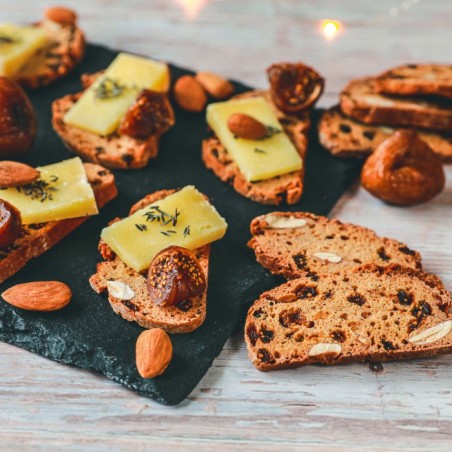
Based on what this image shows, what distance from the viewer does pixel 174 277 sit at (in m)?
3.16

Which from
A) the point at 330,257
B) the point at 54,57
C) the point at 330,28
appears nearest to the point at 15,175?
the point at 54,57

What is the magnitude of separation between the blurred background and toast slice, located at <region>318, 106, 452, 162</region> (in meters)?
0.60

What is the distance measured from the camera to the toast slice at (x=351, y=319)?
10.3 ft

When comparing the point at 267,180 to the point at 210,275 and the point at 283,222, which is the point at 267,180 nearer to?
the point at 283,222

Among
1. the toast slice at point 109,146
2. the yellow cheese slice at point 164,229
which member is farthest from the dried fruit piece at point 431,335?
the toast slice at point 109,146

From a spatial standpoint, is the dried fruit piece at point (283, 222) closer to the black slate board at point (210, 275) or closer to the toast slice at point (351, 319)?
the black slate board at point (210, 275)

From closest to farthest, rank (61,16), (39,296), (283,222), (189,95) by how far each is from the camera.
Result: 1. (39,296)
2. (283,222)
3. (189,95)
4. (61,16)

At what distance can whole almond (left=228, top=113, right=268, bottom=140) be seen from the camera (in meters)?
3.94

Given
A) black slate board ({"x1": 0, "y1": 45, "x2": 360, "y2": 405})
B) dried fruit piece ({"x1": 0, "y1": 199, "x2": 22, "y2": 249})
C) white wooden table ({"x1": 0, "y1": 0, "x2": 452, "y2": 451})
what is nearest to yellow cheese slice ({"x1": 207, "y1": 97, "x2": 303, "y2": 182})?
black slate board ({"x1": 0, "y1": 45, "x2": 360, "y2": 405})

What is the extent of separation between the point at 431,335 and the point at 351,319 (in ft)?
1.07

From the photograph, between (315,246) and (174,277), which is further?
(315,246)

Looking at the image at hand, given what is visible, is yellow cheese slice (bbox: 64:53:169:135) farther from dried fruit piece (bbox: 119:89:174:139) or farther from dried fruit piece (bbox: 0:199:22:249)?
dried fruit piece (bbox: 0:199:22:249)

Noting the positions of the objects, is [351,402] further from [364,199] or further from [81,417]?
[364,199]

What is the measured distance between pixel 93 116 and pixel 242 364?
1.64 meters
